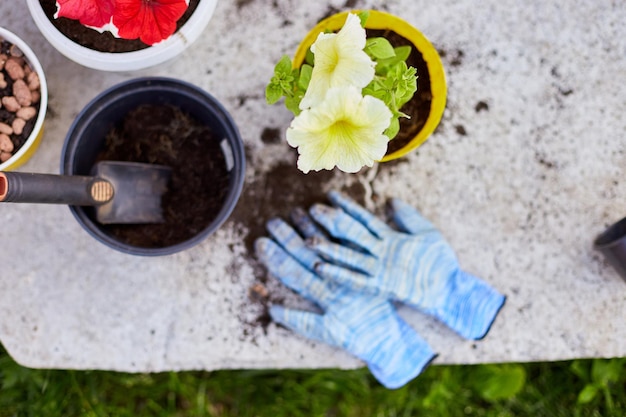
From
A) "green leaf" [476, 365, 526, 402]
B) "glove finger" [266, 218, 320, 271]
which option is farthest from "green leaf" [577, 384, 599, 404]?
"glove finger" [266, 218, 320, 271]

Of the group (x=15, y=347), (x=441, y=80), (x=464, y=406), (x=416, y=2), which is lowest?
(x=464, y=406)

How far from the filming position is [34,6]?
0.89m

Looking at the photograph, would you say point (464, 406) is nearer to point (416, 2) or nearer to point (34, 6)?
point (416, 2)

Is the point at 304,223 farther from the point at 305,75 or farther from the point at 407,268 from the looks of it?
the point at 305,75

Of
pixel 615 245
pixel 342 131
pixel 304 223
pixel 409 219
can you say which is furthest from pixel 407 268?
pixel 342 131

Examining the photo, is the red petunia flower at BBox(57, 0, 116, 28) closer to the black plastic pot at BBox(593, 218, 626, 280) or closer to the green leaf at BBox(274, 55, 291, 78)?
the green leaf at BBox(274, 55, 291, 78)

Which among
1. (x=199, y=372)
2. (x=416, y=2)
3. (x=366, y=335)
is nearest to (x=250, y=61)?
(x=416, y=2)

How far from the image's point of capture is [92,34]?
0.92m

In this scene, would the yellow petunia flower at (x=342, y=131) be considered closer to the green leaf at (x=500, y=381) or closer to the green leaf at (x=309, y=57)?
the green leaf at (x=309, y=57)

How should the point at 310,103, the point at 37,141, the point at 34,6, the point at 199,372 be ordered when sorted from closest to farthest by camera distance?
the point at 310,103
the point at 34,6
the point at 37,141
the point at 199,372

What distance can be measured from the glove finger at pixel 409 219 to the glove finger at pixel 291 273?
0.17 metres

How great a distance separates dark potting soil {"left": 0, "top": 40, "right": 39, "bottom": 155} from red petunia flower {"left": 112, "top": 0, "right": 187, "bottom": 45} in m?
0.26

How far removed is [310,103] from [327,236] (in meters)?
0.45

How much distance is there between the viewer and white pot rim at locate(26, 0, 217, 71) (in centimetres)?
89
